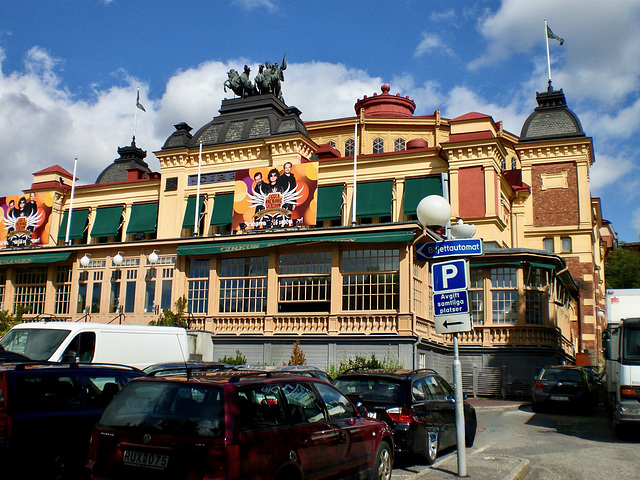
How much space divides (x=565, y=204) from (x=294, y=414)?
120 ft

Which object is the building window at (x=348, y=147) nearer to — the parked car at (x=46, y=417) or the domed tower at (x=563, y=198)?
the domed tower at (x=563, y=198)

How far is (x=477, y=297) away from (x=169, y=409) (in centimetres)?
2233

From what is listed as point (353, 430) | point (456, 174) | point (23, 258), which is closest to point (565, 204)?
point (456, 174)

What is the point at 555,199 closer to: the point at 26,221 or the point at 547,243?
the point at 547,243

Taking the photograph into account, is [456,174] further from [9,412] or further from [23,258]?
[9,412]

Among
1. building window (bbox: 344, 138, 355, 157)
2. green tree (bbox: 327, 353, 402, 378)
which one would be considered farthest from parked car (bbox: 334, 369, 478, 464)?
building window (bbox: 344, 138, 355, 157)

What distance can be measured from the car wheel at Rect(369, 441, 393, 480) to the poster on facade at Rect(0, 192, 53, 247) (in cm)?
3136

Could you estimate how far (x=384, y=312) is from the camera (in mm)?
21984

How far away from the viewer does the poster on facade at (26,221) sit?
117 ft

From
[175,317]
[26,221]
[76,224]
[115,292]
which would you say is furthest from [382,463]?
[76,224]

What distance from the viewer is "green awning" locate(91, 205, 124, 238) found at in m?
37.2

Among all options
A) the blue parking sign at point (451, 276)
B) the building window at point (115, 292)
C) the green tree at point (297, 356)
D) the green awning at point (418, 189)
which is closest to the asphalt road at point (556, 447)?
the blue parking sign at point (451, 276)

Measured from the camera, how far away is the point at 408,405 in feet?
33.7

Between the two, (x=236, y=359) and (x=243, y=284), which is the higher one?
(x=243, y=284)
